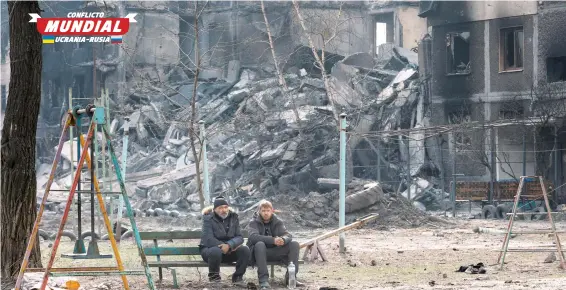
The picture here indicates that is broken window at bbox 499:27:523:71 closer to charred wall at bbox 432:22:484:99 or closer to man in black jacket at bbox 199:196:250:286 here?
charred wall at bbox 432:22:484:99

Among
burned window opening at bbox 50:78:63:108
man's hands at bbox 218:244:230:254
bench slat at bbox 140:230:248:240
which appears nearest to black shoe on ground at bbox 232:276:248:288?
man's hands at bbox 218:244:230:254

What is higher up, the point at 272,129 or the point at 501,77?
the point at 501,77

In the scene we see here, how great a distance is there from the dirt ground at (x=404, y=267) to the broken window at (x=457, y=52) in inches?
730

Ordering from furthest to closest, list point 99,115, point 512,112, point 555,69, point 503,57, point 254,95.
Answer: point 254,95
point 503,57
point 512,112
point 555,69
point 99,115

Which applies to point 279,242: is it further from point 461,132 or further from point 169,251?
point 461,132

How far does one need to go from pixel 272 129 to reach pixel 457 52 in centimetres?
792

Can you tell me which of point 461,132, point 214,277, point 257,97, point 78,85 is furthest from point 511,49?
point 214,277

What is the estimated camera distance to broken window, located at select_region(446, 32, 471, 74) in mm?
40938

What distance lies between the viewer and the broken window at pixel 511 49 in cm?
3875

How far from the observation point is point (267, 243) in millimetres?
13219

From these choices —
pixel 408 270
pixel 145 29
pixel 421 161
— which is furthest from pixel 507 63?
pixel 408 270

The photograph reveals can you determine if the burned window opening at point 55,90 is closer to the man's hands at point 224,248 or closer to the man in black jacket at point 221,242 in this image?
the man in black jacket at point 221,242

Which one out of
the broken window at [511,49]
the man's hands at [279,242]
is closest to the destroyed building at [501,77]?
the broken window at [511,49]

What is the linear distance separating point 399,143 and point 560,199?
301 inches
